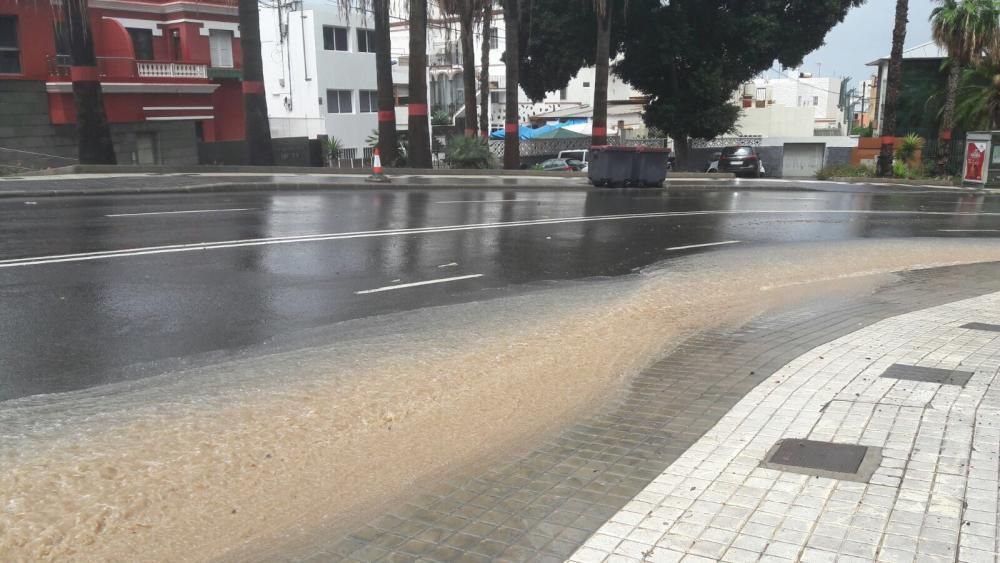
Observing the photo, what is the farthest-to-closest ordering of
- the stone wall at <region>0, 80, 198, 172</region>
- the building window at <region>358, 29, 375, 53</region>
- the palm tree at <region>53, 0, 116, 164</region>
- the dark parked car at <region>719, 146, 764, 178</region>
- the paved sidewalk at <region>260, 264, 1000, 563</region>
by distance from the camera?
the building window at <region>358, 29, 375, 53</region>
the dark parked car at <region>719, 146, 764, 178</region>
the stone wall at <region>0, 80, 198, 172</region>
the palm tree at <region>53, 0, 116, 164</region>
the paved sidewalk at <region>260, 264, 1000, 563</region>

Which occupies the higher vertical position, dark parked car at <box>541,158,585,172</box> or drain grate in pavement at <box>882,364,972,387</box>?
dark parked car at <box>541,158,585,172</box>

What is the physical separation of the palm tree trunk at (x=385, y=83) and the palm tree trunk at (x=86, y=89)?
9.01 m

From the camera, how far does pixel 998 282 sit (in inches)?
413

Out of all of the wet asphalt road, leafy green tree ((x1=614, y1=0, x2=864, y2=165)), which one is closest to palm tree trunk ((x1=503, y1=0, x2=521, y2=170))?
leafy green tree ((x1=614, y1=0, x2=864, y2=165))

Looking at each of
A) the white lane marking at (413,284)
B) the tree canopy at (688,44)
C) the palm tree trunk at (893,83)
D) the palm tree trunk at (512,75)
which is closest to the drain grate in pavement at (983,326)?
the white lane marking at (413,284)

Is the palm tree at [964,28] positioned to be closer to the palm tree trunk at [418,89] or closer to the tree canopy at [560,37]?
the tree canopy at [560,37]

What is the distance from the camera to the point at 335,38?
46375mm

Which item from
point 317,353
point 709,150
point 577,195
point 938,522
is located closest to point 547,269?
point 317,353

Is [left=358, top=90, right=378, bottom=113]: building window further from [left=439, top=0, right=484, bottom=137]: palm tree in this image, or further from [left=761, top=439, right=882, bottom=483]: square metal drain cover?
[left=761, top=439, right=882, bottom=483]: square metal drain cover

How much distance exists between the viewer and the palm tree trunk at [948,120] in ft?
104

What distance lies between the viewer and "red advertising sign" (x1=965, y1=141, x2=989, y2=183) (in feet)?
91.6

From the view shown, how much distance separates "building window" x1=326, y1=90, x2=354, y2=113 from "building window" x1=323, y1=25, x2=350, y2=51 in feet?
8.02

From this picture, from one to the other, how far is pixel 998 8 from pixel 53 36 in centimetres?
3485

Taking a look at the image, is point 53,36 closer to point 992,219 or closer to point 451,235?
point 451,235
